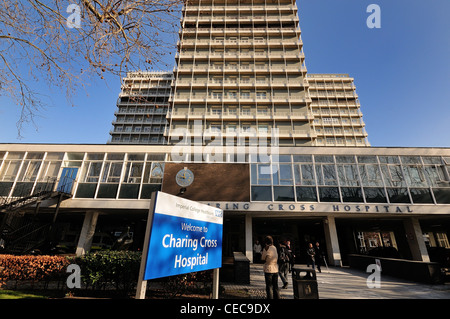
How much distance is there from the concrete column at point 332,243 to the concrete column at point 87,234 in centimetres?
1762

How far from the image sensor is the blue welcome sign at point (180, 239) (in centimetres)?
309

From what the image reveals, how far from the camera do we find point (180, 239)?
11.5ft

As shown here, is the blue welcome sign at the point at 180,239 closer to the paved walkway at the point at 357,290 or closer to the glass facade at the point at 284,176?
the paved walkway at the point at 357,290

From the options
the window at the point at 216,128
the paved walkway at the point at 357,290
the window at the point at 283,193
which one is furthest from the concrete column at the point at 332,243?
the window at the point at 216,128

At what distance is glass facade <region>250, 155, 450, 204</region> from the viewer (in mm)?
14156

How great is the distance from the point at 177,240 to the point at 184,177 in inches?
465

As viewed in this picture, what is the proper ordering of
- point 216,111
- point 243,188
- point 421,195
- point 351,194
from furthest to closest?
point 216,111 < point 243,188 < point 351,194 < point 421,195

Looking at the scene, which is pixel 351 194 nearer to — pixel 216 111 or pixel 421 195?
pixel 421 195

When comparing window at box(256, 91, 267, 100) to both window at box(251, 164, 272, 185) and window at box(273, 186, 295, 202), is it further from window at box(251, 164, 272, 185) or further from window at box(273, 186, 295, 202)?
window at box(273, 186, 295, 202)

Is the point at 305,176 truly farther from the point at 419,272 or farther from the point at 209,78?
the point at 209,78

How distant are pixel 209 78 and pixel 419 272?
1214 inches

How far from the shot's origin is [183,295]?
645 centimetres

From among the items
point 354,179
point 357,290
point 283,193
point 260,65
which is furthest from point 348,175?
point 260,65

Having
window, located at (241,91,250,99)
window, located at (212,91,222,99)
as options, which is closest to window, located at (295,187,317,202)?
window, located at (241,91,250,99)
